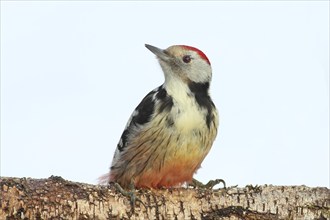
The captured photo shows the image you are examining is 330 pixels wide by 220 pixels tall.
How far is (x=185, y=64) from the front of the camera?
20.0ft

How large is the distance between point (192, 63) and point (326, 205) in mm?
1821

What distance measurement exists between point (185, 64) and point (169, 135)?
0.91 meters

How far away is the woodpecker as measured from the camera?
5.46m

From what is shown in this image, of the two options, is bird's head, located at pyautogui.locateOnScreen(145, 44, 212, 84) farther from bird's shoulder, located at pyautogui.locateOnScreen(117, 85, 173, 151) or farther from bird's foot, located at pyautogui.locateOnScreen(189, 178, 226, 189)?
bird's foot, located at pyautogui.locateOnScreen(189, 178, 226, 189)

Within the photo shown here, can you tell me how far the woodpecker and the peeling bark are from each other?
0.39m

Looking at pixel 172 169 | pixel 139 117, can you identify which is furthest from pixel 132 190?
pixel 139 117

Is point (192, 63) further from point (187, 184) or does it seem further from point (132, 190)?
point (132, 190)

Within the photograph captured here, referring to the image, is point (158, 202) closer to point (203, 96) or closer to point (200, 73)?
point (203, 96)

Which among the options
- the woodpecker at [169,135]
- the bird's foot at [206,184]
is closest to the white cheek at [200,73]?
the woodpecker at [169,135]

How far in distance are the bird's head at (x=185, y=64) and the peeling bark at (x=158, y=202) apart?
1.28 metres

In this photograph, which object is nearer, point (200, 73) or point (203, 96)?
point (203, 96)

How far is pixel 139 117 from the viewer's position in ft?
19.0

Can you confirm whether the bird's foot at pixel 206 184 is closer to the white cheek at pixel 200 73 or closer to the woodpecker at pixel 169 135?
the woodpecker at pixel 169 135

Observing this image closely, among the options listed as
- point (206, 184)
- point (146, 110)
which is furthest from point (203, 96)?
point (206, 184)
